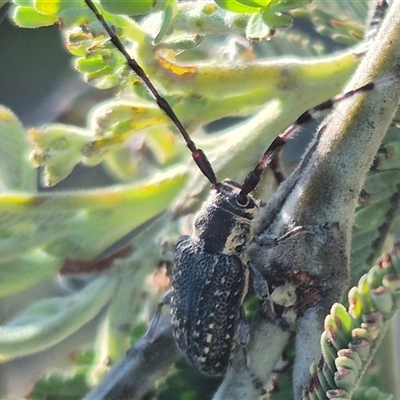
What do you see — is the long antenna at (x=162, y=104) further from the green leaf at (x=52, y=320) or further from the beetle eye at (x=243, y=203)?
the green leaf at (x=52, y=320)

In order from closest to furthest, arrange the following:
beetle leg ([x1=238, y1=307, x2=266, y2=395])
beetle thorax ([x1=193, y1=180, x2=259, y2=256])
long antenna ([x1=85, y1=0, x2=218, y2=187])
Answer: beetle leg ([x1=238, y1=307, x2=266, y2=395]) → long antenna ([x1=85, y1=0, x2=218, y2=187]) → beetle thorax ([x1=193, y1=180, x2=259, y2=256])

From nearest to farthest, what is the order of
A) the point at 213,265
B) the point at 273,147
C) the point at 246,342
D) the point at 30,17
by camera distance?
the point at 246,342, the point at 30,17, the point at 273,147, the point at 213,265

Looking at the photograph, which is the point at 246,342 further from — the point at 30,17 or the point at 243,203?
the point at 30,17

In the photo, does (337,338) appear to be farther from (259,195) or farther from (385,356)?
(259,195)

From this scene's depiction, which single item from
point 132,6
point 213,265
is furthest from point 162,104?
point 213,265

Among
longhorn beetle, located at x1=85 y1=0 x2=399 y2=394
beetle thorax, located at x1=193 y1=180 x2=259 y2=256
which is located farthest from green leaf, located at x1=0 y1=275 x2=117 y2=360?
beetle thorax, located at x1=193 y1=180 x2=259 y2=256

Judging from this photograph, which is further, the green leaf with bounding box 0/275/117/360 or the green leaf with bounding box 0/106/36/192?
the green leaf with bounding box 0/106/36/192

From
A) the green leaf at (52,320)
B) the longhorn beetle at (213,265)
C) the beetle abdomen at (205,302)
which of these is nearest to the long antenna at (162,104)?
the longhorn beetle at (213,265)

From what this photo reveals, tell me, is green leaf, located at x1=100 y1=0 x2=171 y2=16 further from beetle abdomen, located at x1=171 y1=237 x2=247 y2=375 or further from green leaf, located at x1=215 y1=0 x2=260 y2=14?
beetle abdomen, located at x1=171 y1=237 x2=247 y2=375
